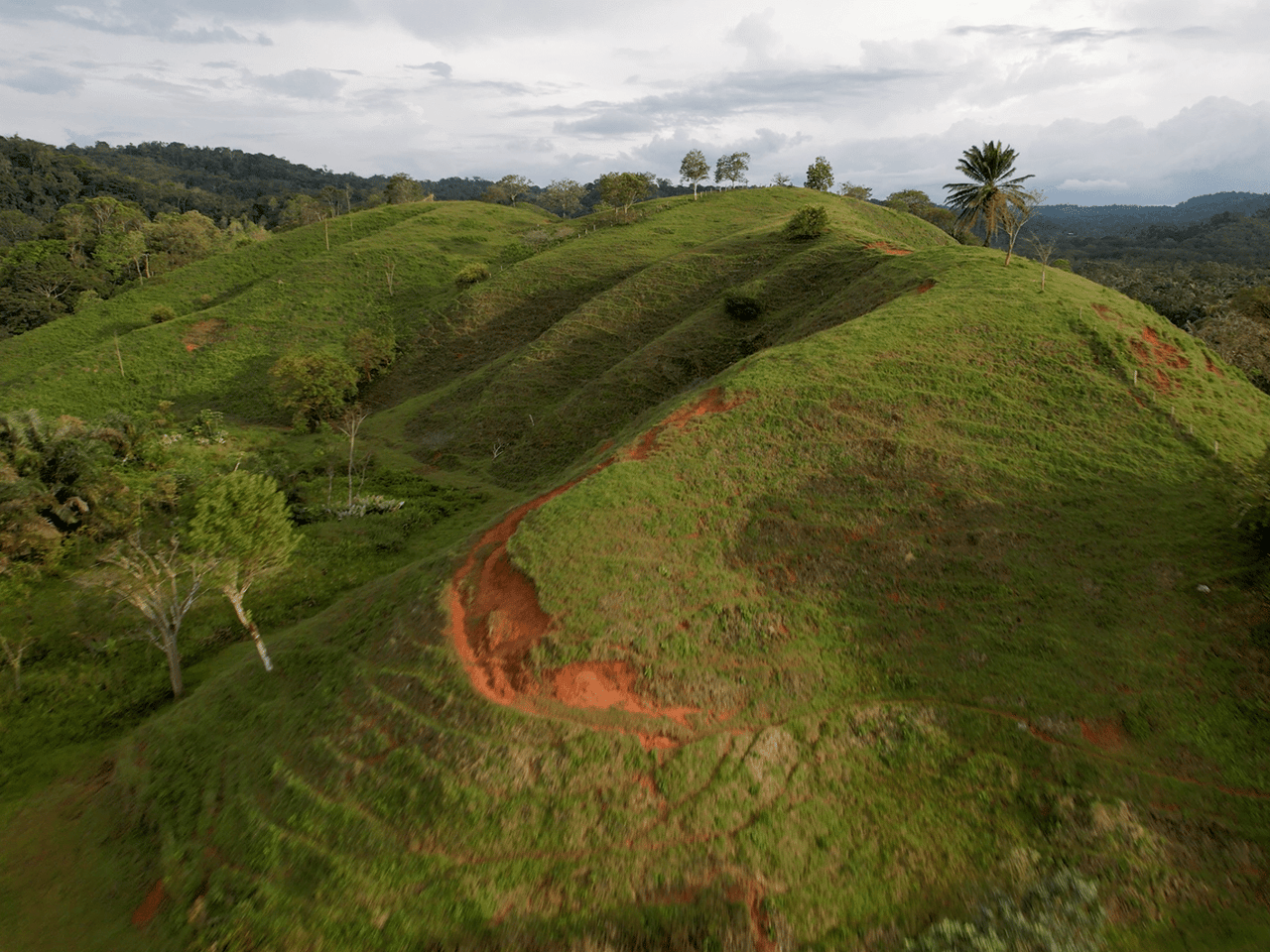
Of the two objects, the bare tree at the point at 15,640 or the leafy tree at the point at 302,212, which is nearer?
the bare tree at the point at 15,640

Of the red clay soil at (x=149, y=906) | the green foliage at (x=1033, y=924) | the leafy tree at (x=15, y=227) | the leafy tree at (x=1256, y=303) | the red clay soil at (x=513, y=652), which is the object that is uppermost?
the leafy tree at (x=15, y=227)

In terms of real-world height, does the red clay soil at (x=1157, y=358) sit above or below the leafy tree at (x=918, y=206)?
below

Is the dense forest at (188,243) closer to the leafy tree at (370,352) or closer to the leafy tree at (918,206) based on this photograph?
the leafy tree at (918,206)

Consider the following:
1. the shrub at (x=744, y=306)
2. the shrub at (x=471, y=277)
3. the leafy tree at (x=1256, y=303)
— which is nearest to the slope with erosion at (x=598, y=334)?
the shrub at (x=744, y=306)

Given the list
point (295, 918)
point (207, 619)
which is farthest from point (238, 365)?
point (295, 918)

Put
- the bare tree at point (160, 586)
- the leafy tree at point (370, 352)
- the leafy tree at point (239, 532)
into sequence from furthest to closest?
1. the leafy tree at point (370, 352)
2. the bare tree at point (160, 586)
3. the leafy tree at point (239, 532)

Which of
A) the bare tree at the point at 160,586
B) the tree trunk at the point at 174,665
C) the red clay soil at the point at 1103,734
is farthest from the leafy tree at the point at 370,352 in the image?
the red clay soil at the point at 1103,734

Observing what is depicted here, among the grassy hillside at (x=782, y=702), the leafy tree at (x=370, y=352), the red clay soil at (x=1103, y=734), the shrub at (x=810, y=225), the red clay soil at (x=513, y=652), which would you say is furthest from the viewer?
the leafy tree at (x=370, y=352)

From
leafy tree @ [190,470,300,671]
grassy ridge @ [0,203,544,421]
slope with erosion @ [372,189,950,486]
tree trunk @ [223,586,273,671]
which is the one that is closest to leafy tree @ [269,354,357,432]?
slope with erosion @ [372,189,950,486]
